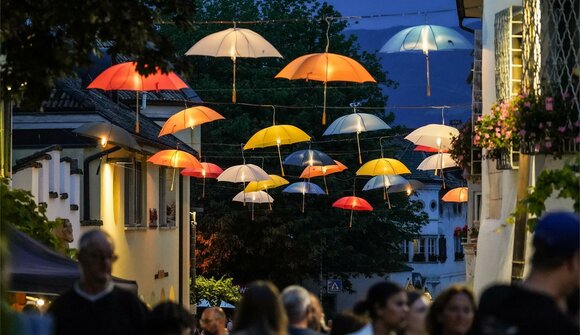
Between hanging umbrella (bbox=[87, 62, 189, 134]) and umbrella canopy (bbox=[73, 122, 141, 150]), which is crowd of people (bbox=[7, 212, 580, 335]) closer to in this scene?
hanging umbrella (bbox=[87, 62, 189, 134])

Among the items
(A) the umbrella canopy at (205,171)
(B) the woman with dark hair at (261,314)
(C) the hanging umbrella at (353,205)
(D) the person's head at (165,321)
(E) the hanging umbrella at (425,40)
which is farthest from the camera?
(C) the hanging umbrella at (353,205)

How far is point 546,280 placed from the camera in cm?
662

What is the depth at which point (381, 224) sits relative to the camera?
2330 inches

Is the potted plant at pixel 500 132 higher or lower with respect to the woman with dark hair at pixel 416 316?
higher

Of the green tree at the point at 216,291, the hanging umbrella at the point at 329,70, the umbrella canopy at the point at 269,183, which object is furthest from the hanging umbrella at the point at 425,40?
the green tree at the point at 216,291

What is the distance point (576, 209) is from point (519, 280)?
479 cm

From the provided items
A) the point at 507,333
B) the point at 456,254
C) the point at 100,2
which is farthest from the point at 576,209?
→ the point at 456,254

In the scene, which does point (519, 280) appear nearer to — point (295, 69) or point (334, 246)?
point (295, 69)

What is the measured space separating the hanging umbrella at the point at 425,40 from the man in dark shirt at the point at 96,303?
18.1 meters

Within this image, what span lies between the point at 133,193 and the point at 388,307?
28185 millimetres

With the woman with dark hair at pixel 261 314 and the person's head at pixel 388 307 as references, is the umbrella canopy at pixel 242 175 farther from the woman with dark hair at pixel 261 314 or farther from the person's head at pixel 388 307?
the woman with dark hair at pixel 261 314

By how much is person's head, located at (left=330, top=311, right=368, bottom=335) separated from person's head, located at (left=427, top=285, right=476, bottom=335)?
104 centimetres

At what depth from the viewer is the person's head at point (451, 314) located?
9891mm

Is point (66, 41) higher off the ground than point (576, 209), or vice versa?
point (66, 41)
